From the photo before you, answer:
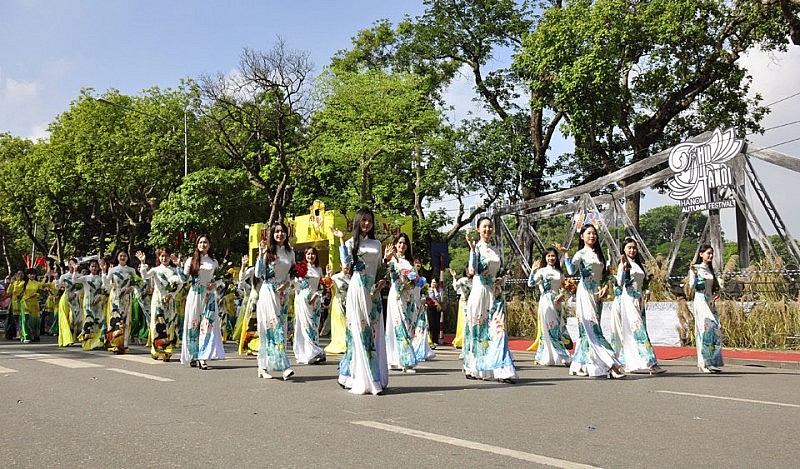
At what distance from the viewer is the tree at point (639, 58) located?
70.0 ft

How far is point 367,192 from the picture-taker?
102ft

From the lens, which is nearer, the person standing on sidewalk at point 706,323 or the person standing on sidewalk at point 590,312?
the person standing on sidewalk at point 590,312

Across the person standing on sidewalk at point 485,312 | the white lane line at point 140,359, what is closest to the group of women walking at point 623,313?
the person standing on sidewalk at point 485,312

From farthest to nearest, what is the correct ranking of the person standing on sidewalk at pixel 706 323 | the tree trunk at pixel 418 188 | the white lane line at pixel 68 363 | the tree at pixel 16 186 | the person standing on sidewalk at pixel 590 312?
the tree at pixel 16 186
the tree trunk at pixel 418 188
the white lane line at pixel 68 363
the person standing on sidewalk at pixel 706 323
the person standing on sidewalk at pixel 590 312

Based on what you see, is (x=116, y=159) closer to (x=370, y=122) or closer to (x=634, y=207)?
(x=370, y=122)

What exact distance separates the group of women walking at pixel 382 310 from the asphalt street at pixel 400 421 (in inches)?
17.2

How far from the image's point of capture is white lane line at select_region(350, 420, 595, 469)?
15.2 ft

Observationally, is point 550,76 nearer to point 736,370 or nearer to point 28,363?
point 736,370

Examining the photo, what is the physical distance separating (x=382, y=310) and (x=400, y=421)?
2.47m

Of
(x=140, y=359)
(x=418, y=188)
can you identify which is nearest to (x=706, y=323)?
(x=140, y=359)

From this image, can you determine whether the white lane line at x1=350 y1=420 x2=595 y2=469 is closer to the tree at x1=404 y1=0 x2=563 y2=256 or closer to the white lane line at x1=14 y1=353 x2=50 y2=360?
the white lane line at x1=14 y1=353 x2=50 y2=360

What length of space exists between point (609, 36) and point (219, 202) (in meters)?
17.9

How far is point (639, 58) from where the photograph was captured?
22422 mm

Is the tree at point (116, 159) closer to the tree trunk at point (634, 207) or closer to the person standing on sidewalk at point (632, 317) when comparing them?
the tree trunk at point (634, 207)
